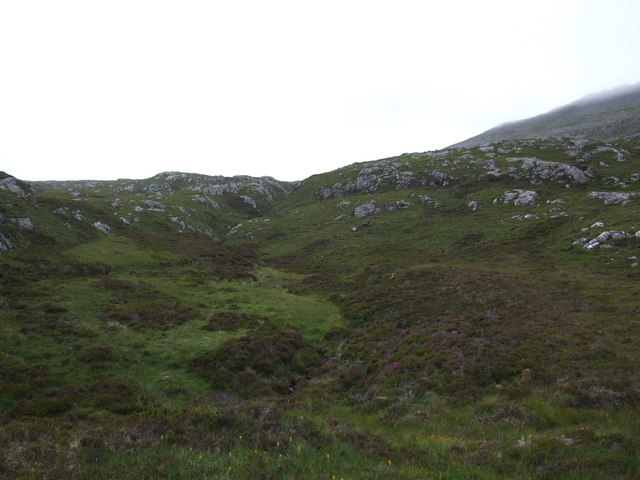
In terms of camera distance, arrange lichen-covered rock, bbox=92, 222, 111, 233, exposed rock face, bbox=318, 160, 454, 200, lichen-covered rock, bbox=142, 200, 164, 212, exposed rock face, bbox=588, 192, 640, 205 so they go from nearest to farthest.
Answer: exposed rock face, bbox=588, 192, 640, 205
lichen-covered rock, bbox=92, 222, 111, 233
lichen-covered rock, bbox=142, 200, 164, 212
exposed rock face, bbox=318, 160, 454, 200

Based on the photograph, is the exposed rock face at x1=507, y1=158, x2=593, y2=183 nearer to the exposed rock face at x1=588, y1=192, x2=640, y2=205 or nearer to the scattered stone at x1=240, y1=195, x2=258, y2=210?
the exposed rock face at x1=588, y1=192, x2=640, y2=205

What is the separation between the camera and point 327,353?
86.3 feet

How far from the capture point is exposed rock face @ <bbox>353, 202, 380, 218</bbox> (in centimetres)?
9528

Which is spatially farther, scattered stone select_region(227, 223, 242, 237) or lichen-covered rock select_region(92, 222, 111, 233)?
scattered stone select_region(227, 223, 242, 237)

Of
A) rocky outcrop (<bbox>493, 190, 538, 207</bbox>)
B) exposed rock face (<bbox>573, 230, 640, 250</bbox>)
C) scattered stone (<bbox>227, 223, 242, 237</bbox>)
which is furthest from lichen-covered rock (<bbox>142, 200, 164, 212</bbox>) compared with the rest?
exposed rock face (<bbox>573, 230, 640, 250</bbox>)

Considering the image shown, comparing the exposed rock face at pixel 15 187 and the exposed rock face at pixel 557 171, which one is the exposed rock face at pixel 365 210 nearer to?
the exposed rock face at pixel 557 171

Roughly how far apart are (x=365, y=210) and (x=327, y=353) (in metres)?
74.0

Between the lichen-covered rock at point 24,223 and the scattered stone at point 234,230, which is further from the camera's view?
the scattered stone at point 234,230

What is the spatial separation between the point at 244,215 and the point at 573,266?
366ft

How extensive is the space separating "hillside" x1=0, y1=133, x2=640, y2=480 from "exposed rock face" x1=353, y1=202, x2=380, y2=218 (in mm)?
29556

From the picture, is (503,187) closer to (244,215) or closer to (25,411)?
(244,215)

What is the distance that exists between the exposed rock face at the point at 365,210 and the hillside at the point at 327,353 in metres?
29.6

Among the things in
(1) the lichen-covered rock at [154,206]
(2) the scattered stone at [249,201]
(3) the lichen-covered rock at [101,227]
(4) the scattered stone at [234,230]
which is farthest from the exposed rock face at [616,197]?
(2) the scattered stone at [249,201]

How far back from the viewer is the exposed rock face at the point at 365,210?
95.3 m
